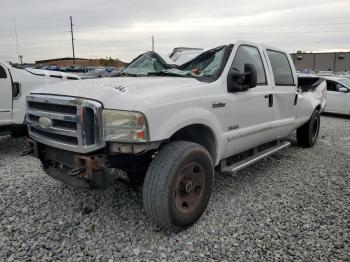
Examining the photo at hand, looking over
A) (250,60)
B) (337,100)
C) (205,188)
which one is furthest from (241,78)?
(337,100)

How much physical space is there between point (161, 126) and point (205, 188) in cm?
92

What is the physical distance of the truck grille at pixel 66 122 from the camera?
9.88 ft

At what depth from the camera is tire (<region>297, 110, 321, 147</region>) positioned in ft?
22.2

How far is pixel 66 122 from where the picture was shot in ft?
10.5

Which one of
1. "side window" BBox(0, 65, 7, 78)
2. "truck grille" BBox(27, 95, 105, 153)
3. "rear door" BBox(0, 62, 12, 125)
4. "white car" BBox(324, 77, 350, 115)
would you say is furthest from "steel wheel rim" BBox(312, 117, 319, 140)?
"white car" BBox(324, 77, 350, 115)

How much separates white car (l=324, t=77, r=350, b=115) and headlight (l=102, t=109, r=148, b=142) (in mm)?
11438

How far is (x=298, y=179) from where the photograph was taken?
16.3ft

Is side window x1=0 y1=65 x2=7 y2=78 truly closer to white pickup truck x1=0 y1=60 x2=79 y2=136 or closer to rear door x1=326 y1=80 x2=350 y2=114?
white pickup truck x1=0 y1=60 x2=79 y2=136

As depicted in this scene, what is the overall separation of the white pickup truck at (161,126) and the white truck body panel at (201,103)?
10 mm

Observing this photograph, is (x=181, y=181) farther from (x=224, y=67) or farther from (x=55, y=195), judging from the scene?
(x=55, y=195)

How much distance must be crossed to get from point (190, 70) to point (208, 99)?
71 centimetres

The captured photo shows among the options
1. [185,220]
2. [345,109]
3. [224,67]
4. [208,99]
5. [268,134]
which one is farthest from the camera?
[345,109]

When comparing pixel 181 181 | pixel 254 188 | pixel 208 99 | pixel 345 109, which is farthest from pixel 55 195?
pixel 345 109

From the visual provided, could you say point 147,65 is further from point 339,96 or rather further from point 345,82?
point 345,82
